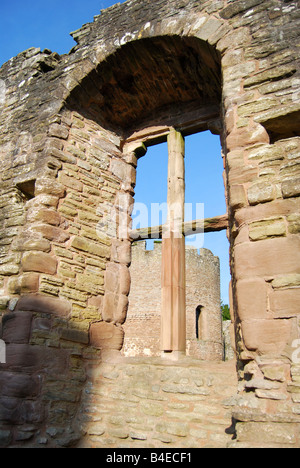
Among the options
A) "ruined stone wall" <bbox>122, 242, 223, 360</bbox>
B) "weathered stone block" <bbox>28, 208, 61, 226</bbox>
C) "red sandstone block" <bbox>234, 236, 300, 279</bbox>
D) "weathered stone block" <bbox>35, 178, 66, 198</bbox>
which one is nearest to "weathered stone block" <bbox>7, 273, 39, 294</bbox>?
"weathered stone block" <bbox>28, 208, 61, 226</bbox>

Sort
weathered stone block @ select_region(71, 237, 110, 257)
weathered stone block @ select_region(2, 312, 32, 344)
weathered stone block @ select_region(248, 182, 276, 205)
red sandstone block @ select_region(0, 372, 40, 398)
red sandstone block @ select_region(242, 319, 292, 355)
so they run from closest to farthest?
red sandstone block @ select_region(242, 319, 292, 355)
weathered stone block @ select_region(248, 182, 276, 205)
red sandstone block @ select_region(0, 372, 40, 398)
weathered stone block @ select_region(2, 312, 32, 344)
weathered stone block @ select_region(71, 237, 110, 257)

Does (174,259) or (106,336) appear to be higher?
(174,259)

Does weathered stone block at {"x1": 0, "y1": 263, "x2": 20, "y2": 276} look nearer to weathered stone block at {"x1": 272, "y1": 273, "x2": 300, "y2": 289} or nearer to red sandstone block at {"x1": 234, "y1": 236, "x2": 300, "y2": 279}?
red sandstone block at {"x1": 234, "y1": 236, "x2": 300, "y2": 279}

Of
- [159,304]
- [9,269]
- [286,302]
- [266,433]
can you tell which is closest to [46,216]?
[9,269]

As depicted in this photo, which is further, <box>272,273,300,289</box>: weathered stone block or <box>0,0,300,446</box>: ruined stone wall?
<box>0,0,300,446</box>: ruined stone wall

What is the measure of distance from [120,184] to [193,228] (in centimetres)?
Result: 143

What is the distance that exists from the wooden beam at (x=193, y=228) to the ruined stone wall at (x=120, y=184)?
254mm

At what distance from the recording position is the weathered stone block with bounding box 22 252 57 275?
4.09 meters

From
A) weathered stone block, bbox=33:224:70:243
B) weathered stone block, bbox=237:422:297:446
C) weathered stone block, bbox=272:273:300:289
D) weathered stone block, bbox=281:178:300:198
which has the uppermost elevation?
weathered stone block, bbox=33:224:70:243

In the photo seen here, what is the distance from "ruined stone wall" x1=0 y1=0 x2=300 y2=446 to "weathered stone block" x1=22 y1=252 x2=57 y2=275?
0.05ft

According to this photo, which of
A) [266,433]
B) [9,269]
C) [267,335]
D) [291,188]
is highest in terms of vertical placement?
[291,188]

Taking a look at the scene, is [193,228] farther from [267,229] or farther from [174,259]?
[267,229]

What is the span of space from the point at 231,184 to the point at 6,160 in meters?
3.44

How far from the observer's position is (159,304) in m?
14.9
